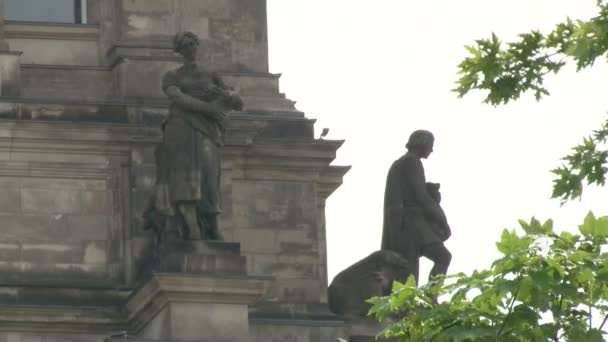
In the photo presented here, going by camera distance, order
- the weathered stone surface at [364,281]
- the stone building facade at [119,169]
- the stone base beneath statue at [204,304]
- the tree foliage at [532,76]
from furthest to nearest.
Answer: the weathered stone surface at [364,281] < the stone building facade at [119,169] < the stone base beneath statue at [204,304] < the tree foliage at [532,76]

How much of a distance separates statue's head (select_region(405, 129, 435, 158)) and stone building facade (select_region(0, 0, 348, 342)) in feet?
2.75

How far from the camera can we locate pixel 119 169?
3259 cm

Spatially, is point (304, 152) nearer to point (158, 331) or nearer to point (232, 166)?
point (232, 166)

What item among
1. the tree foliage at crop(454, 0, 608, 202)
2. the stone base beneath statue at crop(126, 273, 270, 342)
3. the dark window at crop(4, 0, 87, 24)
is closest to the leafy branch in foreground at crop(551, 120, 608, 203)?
the tree foliage at crop(454, 0, 608, 202)

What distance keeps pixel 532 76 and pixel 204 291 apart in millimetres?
9888

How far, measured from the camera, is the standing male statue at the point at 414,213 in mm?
32594

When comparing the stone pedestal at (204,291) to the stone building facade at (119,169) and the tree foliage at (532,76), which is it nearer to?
the stone building facade at (119,169)

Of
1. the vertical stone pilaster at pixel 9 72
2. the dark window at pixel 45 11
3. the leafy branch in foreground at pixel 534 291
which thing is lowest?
the leafy branch in foreground at pixel 534 291

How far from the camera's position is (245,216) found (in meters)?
32.9

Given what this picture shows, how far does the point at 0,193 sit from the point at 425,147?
410cm

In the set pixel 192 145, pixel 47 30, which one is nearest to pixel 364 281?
pixel 192 145

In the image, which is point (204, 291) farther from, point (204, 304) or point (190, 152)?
point (190, 152)

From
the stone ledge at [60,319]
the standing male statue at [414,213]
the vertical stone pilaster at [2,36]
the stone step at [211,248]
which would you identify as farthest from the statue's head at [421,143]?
the vertical stone pilaster at [2,36]

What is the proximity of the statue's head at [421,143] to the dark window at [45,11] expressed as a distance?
348 cm
